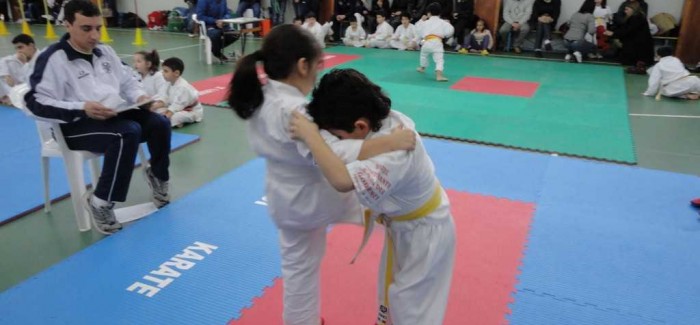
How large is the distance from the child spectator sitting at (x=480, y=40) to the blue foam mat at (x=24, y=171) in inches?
349

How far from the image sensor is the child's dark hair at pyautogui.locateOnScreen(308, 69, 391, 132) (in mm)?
1750

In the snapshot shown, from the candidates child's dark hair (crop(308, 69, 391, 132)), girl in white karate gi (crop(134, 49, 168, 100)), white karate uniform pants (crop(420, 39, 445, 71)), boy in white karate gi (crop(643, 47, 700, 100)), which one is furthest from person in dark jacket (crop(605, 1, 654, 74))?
child's dark hair (crop(308, 69, 391, 132))

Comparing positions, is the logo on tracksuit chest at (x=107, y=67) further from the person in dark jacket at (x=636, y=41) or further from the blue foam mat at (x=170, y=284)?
the person in dark jacket at (x=636, y=41)

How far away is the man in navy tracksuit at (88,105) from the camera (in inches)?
133

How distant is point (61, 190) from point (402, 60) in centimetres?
822

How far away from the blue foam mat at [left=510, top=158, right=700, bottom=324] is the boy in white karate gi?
3.96 meters

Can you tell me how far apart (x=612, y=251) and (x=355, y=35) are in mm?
10720

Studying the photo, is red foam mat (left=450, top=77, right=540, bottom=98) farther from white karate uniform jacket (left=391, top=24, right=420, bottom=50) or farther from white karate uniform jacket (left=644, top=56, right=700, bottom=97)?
white karate uniform jacket (left=391, top=24, right=420, bottom=50)

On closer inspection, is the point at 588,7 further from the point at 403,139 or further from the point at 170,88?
the point at 403,139

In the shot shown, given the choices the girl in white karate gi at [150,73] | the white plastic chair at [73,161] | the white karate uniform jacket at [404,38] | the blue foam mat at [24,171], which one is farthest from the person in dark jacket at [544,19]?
the white plastic chair at [73,161]

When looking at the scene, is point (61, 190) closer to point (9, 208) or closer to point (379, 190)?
point (9, 208)

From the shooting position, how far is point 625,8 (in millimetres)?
11125

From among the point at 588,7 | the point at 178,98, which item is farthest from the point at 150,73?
the point at 588,7

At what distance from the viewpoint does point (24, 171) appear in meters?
4.57
